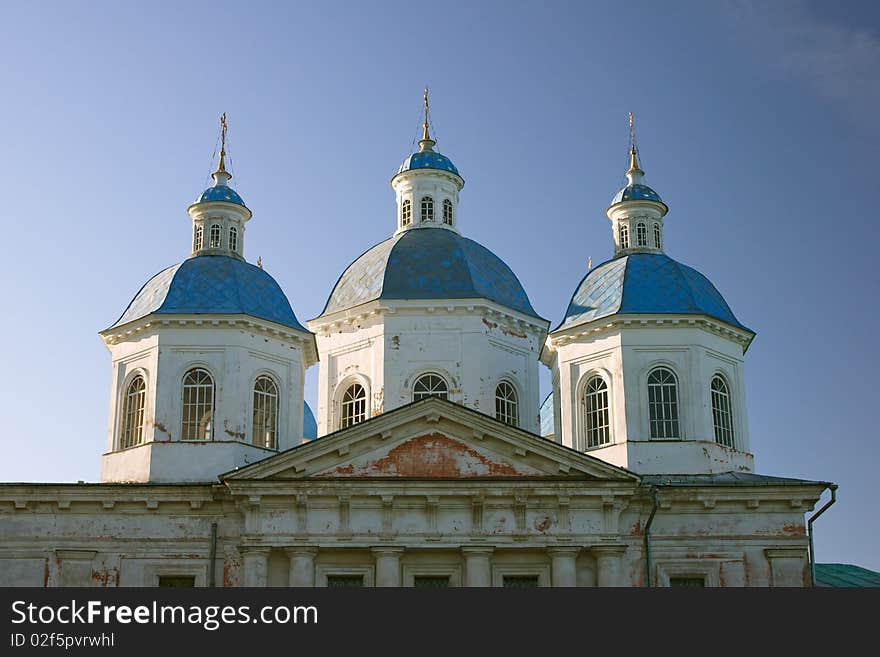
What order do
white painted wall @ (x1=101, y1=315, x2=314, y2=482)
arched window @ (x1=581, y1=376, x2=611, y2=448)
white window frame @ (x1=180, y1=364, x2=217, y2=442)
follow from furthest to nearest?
arched window @ (x1=581, y1=376, x2=611, y2=448), white window frame @ (x1=180, y1=364, x2=217, y2=442), white painted wall @ (x1=101, y1=315, x2=314, y2=482)

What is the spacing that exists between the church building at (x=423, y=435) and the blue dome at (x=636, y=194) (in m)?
0.08

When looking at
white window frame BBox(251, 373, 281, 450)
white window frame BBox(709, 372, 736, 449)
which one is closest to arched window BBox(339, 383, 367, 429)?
white window frame BBox(251, 373, 281, 450)

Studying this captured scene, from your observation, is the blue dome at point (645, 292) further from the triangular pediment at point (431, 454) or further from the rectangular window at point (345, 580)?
the rectangular window at point (345, 580)

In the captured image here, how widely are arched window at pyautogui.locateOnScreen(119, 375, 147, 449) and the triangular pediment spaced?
4.39 metres

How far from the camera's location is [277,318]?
31906 mm

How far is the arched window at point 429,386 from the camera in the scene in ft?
104

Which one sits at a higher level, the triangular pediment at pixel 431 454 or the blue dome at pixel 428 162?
the blue dome at pixel 428 162

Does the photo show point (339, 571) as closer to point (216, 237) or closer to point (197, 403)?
point (197, 403)

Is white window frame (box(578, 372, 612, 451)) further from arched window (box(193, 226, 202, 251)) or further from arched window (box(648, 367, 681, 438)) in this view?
arched window (box(193, 226, 202, 251))

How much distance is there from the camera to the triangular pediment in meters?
27.6

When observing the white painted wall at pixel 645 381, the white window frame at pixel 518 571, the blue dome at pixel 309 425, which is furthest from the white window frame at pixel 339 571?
the blue dome at pixel 309 425

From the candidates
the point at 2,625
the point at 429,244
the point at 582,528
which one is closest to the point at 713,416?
the point at 582,528

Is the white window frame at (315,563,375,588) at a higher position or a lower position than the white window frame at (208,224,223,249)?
lower

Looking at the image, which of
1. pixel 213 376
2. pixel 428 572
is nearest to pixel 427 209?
pixel 213 376
